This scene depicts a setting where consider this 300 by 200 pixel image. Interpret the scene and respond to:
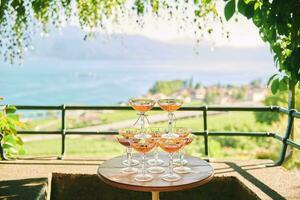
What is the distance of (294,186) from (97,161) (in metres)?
2.05

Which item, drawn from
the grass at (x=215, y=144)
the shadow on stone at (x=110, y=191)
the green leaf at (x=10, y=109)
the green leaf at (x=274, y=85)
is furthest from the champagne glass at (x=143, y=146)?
the grass at (x=215, y=144)

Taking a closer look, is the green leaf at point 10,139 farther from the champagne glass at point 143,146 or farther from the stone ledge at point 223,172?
the champagne glass at point 143,146

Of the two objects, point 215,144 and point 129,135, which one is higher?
point 129,135

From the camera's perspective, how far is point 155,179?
2.69m

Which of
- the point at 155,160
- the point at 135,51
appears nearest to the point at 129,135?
the point at 155,160

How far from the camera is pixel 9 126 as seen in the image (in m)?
4.66

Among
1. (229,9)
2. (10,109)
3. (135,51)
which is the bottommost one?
(10,109)

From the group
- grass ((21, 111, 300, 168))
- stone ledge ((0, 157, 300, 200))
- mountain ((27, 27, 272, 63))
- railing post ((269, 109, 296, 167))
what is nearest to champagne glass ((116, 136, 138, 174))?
stone ledge ((0, 157, 300, 200))

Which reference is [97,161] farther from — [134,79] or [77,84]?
[134,79]

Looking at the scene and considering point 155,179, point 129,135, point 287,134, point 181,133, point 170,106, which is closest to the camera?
point 155,179

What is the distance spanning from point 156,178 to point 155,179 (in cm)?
2

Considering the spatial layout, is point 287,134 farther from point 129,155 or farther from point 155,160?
point 129,155

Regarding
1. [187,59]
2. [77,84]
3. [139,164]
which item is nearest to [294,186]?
[139,164]

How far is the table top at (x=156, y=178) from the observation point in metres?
2.57
